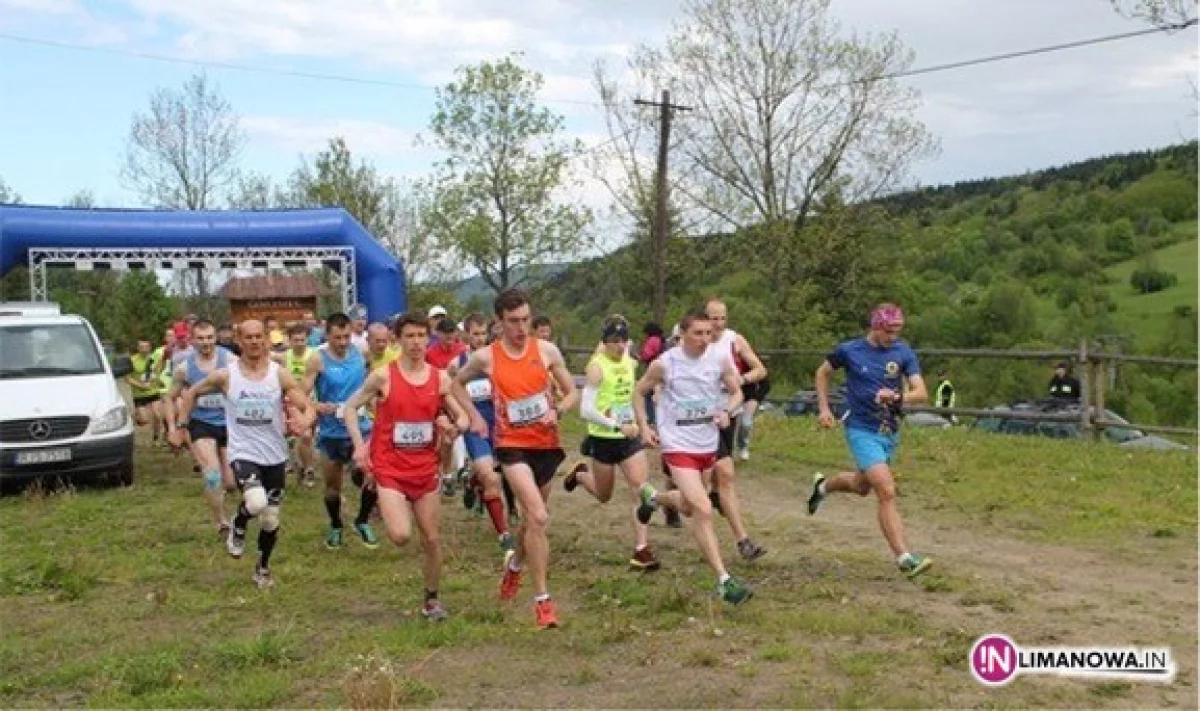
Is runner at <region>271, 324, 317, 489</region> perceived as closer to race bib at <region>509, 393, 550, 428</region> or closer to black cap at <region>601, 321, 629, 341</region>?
black cap at <region>601, 321, 629, 341</region>

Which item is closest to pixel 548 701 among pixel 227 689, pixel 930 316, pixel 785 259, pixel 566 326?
Answer: pixel 227 689

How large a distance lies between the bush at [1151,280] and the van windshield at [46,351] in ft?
193

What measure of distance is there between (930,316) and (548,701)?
156 feet

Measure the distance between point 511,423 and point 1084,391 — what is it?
1162cm

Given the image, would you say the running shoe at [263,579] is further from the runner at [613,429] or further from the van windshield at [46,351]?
the van windshield at [46,351]

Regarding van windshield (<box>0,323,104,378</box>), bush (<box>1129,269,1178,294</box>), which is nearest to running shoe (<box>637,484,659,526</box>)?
van windshield (<box>0,323,104,378</box>)

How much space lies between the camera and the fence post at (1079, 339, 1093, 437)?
16578 millimetres

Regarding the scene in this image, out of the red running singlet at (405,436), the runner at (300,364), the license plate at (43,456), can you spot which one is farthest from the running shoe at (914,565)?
the license plate at (43,456)

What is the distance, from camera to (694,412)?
8258mm

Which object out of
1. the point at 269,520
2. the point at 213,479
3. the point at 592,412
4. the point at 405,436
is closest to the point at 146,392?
the point at 213,479

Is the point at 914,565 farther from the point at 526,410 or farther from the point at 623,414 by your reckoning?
the point at 526,410

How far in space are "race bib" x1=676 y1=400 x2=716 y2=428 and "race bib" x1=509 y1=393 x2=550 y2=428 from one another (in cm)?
103

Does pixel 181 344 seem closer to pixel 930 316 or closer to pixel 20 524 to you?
pixel 20 524

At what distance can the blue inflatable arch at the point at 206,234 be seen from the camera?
1898cm
